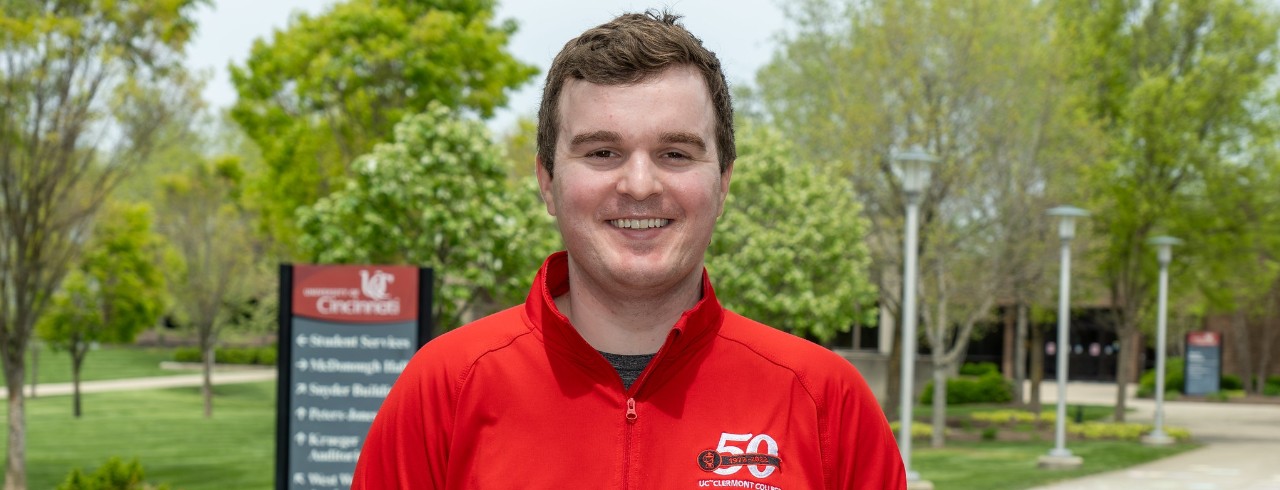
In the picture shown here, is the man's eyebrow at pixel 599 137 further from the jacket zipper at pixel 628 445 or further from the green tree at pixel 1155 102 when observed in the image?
the green tree at pixel 1155 102

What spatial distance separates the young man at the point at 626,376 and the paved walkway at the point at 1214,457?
17.4 meters

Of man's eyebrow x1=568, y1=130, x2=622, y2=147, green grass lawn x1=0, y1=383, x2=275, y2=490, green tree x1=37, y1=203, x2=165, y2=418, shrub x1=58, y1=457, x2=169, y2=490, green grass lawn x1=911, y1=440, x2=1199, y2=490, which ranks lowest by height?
green grass lawn x1=0, y1=383, x2=275, y2=490

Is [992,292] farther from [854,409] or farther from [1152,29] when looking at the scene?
[854,409]

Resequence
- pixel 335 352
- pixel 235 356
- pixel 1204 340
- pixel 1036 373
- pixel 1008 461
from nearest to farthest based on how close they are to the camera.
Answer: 1. pixel 335 352
2. pixel 1008 461
3. pixel 1036 373
4. pixel 1204 340
5. pixel 235 356

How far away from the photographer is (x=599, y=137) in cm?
222

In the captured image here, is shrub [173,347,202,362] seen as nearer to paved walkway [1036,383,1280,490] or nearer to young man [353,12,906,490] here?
paved walkway [1036,383,1280,490]

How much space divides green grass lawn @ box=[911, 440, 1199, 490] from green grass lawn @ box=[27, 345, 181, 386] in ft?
93.1

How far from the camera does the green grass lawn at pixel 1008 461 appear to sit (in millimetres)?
19297

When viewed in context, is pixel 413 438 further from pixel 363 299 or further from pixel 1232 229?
pixel 1232 229

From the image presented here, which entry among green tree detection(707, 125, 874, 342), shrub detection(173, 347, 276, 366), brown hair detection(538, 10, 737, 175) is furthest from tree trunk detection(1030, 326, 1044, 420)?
shrub detection(173, 347, 276, 366)

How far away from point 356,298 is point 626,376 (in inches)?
299

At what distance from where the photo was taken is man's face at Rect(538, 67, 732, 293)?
2.21 metres

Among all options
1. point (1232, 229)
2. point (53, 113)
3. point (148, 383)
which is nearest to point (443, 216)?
point (53, 113)

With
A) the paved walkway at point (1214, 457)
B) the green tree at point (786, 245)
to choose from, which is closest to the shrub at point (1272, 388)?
the paved walkway at point (1214, 457)
